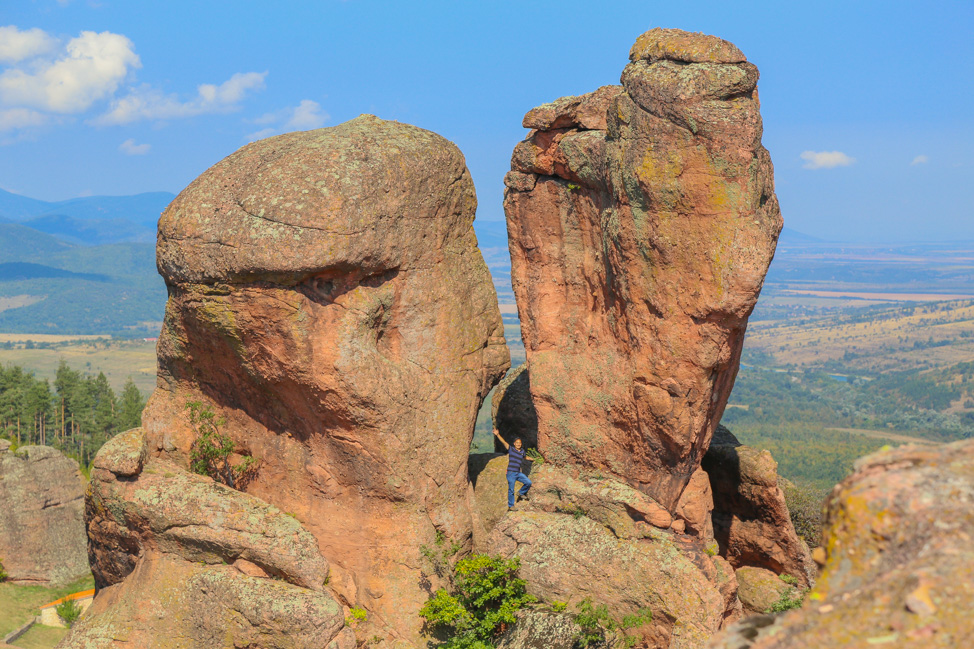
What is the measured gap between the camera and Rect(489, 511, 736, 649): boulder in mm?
16547

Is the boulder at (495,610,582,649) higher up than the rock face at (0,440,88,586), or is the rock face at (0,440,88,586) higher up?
the boulder at (495,610,582,649)

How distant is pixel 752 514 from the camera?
22375 mm

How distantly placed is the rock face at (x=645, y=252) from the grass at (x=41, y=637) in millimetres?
27244

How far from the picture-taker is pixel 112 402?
3135 inches

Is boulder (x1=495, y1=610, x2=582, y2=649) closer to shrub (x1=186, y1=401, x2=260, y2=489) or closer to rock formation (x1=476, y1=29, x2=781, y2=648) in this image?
rock formation (x1=476, y1=29, x2=781, y2=648)

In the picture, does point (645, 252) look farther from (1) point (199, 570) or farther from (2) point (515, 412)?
(1) point (199, 570)

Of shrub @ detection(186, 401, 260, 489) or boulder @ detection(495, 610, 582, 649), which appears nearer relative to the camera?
boulder @ detection(495, 610, 582, 649)

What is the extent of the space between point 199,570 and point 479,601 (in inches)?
244

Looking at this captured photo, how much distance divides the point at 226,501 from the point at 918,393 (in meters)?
191

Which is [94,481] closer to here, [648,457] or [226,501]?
[226,501]

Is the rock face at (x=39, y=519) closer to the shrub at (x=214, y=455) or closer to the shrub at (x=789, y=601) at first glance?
the shrub at (x=214, y=455)

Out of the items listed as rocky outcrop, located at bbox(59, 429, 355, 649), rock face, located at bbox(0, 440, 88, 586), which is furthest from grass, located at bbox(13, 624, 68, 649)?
rocky outcrop, located at bbox(59, 429, 355, 649)

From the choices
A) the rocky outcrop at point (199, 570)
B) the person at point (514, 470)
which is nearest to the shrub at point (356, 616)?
the rocky outcrop at point (199, 570)

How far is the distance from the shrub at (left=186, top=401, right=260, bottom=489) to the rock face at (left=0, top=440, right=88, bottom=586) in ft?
98.9
